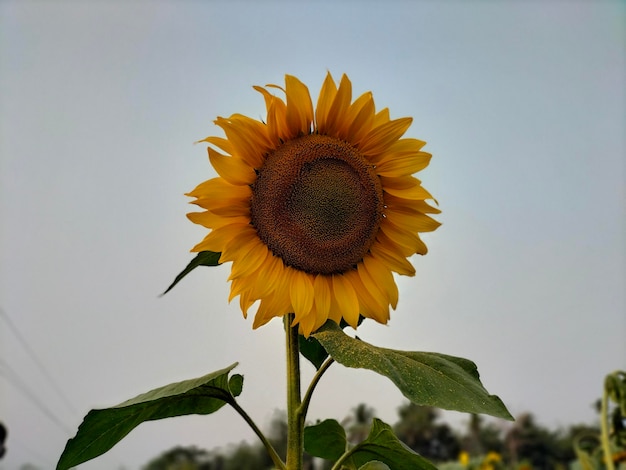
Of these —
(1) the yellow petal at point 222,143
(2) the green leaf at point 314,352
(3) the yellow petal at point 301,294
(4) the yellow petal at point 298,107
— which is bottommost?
(2) the green leaf at point 314,352

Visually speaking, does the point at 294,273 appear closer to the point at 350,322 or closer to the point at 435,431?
the point at 350,322

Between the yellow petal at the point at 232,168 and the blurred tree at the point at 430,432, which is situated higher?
the blurred tree at the point at 430,432

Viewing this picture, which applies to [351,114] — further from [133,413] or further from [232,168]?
[133,413]

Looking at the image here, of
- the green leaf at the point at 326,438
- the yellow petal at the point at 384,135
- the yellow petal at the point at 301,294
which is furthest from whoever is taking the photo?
the green leaf at the point at 326,438

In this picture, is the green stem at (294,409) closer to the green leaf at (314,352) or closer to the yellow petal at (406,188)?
the green leaf at (314,352)

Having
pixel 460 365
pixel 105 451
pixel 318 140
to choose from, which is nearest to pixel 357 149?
pixel 318 140

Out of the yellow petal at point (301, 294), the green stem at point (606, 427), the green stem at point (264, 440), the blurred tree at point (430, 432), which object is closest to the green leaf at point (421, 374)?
the yellow petal at point (301, 294)

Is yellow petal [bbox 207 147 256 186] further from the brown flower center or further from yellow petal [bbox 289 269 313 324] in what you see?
yellow petal [bbox 289 269 313 324]
